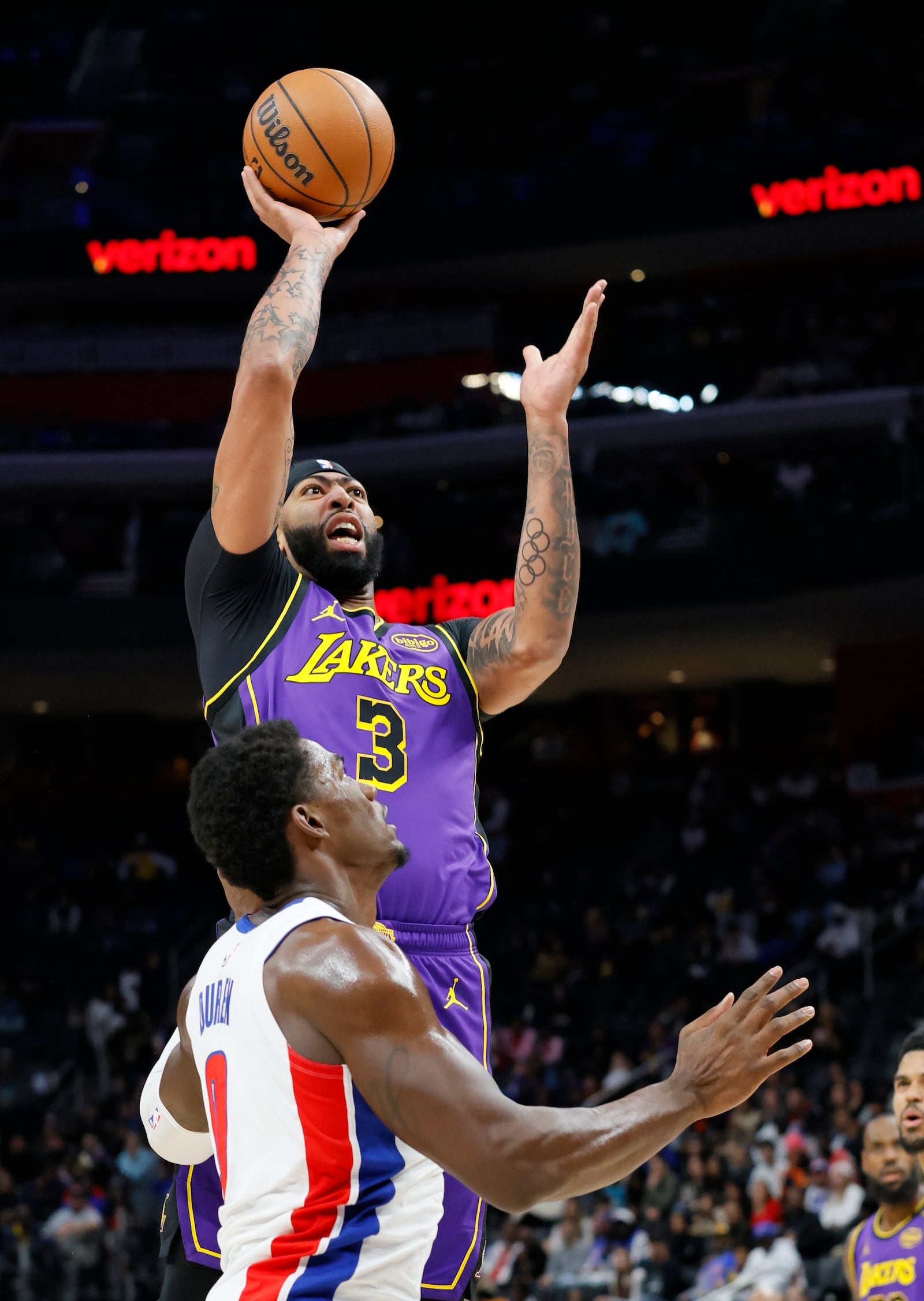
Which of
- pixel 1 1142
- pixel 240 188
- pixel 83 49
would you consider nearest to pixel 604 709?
pixel 240 188

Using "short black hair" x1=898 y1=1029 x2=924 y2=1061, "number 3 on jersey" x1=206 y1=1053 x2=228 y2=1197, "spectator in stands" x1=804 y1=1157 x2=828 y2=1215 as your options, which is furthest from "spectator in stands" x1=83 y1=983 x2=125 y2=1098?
"number 3 on jersey" x1=206 y1=1053 x2=228 y2=1197

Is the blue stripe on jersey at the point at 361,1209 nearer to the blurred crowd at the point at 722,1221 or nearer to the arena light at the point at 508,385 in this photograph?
the blurred crowd at the point at 722,1221

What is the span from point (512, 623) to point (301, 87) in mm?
1897

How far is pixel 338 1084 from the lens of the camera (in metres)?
2.98

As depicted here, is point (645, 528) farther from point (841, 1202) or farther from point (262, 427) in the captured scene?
point (262, 427)

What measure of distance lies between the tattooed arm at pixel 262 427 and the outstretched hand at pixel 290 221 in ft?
1.26

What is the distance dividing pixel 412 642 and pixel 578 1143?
1796mm

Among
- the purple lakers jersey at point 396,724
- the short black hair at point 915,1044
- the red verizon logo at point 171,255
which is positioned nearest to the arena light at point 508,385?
the red verizon logo at point 171,255

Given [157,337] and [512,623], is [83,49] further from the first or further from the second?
[512,623]

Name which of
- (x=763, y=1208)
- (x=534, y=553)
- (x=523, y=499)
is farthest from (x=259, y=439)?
(x=523, y=499)

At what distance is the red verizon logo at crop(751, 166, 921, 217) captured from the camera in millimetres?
23469

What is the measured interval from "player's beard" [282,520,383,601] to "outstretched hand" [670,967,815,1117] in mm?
1735

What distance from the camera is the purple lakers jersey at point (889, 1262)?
7.25m

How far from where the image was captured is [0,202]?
2891 centimetres
